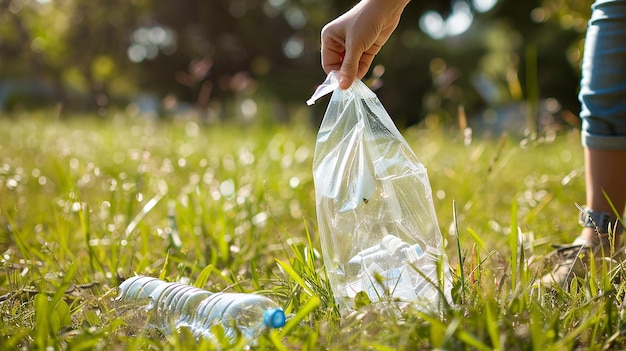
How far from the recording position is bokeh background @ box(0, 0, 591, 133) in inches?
501

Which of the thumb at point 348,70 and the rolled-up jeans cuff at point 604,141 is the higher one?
the thumb at point 348,70

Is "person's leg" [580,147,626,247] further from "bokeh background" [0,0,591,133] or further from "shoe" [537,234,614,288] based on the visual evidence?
"bokeh background" [0,0,591,133]

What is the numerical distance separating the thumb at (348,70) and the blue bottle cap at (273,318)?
54 cm

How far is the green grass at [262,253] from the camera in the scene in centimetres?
104

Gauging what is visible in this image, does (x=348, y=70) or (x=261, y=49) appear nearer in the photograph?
(x=348, y=70)

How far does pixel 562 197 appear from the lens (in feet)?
8.52

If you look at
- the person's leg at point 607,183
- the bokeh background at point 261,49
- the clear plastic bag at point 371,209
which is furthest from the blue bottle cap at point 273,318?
the bokeh background at point 261,49

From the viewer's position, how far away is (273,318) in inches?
42.9

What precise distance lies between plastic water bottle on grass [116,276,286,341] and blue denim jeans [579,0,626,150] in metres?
1.04

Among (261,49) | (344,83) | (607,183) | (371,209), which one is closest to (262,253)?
(371,209)

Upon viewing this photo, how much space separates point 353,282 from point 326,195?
20cm

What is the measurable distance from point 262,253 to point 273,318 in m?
0.85

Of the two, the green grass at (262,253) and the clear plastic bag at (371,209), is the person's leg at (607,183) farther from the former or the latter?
the clear plastic bag at (371,209)

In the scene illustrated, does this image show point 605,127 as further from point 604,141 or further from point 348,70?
point 348,70
